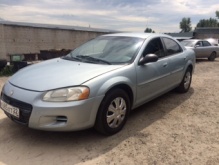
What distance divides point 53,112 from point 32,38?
15868 mm

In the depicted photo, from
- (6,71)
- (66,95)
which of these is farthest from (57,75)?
(6,71)

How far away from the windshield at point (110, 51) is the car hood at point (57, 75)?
255 mm

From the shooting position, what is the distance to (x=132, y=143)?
358 cm

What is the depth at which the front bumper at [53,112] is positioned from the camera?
3217mm

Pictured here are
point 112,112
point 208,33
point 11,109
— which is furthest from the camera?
point 208,33

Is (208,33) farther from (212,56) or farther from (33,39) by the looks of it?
(33,39)

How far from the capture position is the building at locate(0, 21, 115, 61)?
52.3 feet

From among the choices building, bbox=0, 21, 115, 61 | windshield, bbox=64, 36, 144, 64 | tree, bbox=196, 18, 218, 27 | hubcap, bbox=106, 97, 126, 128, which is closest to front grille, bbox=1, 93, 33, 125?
hubcap, bbox=106, 97, 126, 128

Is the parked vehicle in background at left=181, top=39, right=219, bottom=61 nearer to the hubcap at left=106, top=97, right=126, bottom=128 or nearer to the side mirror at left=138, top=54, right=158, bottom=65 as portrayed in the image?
the side mirror at left=138, top=54, right=158, bottom=65

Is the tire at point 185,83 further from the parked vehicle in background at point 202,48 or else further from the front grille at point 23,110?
the parked vehicle in background at point 202,48

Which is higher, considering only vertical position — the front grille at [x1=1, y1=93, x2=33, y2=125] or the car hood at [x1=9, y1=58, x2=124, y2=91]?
the car hood at [x1=9, y1=58, x2=124, y2=91]

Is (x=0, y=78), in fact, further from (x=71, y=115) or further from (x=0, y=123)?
(x=71, y=115)

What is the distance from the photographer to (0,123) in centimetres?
420

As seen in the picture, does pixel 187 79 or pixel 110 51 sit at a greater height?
pixel 110 51
